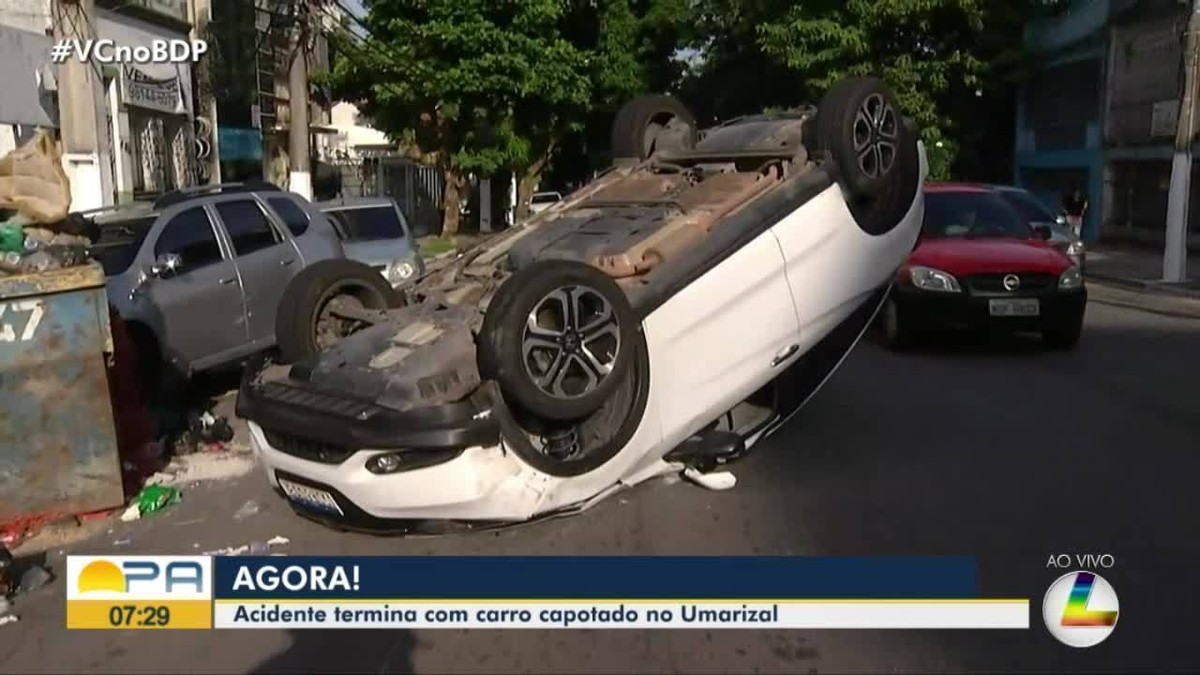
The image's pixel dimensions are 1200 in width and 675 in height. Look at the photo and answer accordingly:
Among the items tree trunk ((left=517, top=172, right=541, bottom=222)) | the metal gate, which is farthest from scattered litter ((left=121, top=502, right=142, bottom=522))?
the metal gate

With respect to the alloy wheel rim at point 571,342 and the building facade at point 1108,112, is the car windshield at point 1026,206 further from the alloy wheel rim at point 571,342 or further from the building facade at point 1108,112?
the building facade at point 1108,112

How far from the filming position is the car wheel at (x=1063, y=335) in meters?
9.93

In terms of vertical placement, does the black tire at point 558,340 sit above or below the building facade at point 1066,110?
below

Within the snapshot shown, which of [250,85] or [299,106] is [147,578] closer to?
[299,106]

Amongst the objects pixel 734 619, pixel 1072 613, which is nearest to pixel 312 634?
pixel 734 619

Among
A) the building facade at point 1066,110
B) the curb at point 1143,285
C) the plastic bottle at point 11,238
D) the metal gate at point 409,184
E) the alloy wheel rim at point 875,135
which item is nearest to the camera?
the plastic bottle at point 11,238

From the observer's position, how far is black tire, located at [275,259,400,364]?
219 inches

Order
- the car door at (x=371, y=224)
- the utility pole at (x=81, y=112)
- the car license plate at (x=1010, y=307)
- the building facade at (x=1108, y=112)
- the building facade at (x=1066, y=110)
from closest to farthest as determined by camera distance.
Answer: the car license plate at (x=1010, y=307) → the car door at (x=371, y=224) → the utility pole at (x=81, y=112) → the building facade at (x=1108, y=112) → the building facade at (x=1066, y=110)

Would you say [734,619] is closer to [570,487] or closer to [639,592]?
[639,592]

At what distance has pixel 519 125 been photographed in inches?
1144

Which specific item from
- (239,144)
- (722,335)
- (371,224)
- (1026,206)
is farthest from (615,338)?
(239,144)

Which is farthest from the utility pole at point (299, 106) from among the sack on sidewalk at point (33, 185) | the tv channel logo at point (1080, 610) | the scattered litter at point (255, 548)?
the tv channel logo at point (1080, 610)

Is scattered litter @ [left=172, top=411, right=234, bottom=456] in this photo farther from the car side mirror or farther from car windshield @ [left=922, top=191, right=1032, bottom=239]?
car windshield @ [left=922, top=191, right=1032, bottom=239]

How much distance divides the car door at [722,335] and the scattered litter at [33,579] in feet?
9.64
